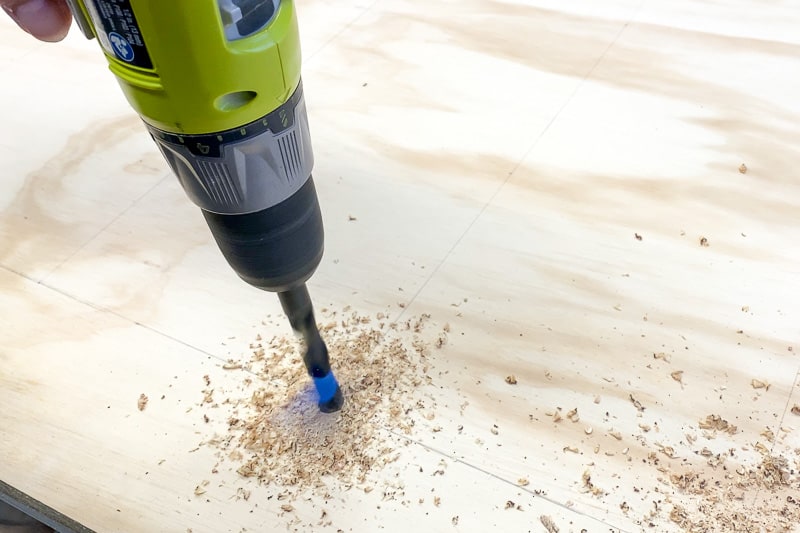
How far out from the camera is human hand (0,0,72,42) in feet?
1.60

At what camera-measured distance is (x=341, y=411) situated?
703 millimetres

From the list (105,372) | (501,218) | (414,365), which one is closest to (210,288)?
(105,372)

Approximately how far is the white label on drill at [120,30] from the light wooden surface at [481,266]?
42 centimetres

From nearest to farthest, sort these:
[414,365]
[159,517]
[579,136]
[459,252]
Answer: [159,517] → [414,365] → [459,252] → [579,136]

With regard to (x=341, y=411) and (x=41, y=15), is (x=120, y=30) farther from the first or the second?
(x=341, y=411)

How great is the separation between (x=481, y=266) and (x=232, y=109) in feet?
1.54

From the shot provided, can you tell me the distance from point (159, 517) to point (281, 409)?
15 cm

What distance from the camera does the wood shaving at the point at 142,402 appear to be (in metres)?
0.72

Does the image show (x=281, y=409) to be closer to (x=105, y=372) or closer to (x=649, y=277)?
(x=105, y=372)

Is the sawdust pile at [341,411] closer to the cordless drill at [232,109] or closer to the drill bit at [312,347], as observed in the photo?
the drill bit at [312,347]

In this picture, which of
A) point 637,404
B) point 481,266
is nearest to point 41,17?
point 481,266

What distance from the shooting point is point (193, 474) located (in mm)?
659

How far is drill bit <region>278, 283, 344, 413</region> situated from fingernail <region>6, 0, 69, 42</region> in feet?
0.86

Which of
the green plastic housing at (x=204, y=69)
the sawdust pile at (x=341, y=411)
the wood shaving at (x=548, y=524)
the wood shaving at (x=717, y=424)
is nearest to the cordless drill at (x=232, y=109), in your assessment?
the green plastic housing at (x=204, y=69)
